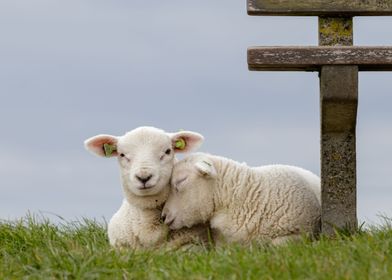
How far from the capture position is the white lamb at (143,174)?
24.2 ft

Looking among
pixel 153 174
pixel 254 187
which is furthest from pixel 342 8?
pixel 153 174

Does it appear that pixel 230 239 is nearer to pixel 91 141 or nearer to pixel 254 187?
pixel 254 187

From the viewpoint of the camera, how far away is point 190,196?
7.59 metres

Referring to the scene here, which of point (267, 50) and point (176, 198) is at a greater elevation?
point (267, 50)

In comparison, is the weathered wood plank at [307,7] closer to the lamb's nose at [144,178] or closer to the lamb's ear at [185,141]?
the lamb's ear at [185,141]

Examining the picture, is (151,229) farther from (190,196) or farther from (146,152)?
(146,152)

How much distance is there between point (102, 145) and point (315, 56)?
1977 mm

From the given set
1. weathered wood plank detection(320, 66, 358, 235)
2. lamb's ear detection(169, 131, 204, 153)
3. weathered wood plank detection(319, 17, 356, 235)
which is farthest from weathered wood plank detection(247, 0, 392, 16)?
lamb's ear detection(169, 131, 204, 153)

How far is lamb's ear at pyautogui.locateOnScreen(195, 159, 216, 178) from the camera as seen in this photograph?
7.54m

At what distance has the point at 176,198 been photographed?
7.59 meters

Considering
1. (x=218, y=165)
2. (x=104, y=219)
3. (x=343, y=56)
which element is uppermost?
(x=343, y=56)

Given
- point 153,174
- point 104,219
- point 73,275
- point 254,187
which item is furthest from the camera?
→ point 104,219

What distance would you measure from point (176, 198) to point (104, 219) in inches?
76.2

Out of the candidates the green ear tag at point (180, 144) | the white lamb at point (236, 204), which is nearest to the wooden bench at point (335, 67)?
the white lamb at point (236, 204)
